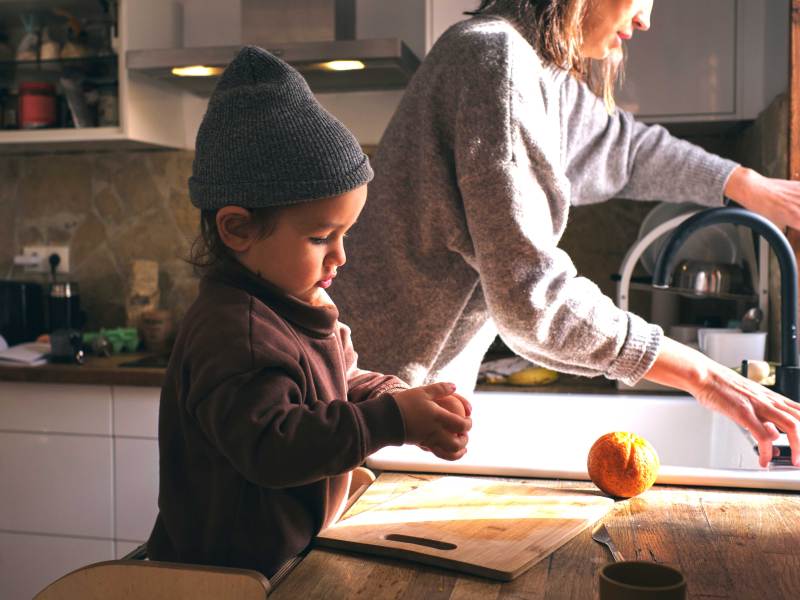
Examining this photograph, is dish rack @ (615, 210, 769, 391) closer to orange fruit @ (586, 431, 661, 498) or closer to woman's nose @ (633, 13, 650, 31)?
woman's nose @ (633, 13, 650, 31)

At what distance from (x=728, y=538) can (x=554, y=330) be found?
1.09ft

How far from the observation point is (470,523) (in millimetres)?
895

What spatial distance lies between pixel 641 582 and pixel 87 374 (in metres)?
1.87

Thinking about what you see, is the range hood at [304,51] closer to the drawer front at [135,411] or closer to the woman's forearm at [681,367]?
the drawer front at [135,411]

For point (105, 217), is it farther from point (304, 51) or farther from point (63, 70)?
point (304, 51)

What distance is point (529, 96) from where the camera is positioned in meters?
1.15

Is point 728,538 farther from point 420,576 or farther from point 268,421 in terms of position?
point 268,421

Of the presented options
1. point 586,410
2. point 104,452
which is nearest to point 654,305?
point 586,410

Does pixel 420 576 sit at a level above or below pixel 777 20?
below

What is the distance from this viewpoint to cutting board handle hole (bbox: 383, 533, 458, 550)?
2.71ft

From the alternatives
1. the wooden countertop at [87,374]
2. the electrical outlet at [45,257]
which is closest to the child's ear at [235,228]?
the wooden countertop at [87,374]

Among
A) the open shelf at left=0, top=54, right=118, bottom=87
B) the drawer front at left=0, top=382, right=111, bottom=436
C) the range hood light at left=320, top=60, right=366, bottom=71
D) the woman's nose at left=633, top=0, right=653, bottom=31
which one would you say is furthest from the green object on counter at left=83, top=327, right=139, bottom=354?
the woman's nose at left=633, top=0, right=653, bottom=31

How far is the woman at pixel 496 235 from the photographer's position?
1.10m

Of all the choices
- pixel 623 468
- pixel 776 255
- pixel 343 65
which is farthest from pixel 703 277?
pixel 343 65
